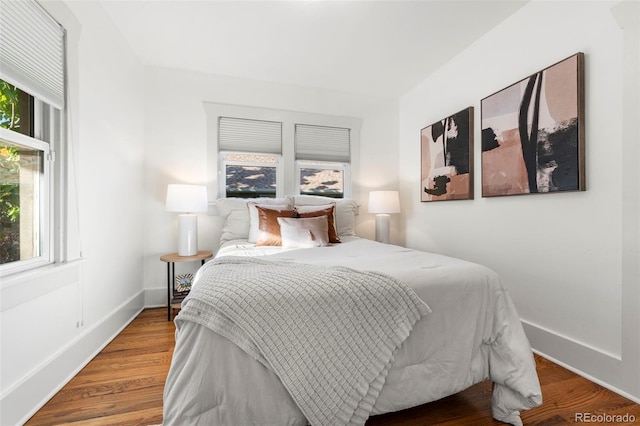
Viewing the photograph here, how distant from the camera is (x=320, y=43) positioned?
8.38 ft

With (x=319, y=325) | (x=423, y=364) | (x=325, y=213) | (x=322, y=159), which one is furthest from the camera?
(x=322, y=159)

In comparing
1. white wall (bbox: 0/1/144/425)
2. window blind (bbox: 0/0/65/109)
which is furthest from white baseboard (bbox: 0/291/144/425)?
window blind (bbox: 0/0/65/109)

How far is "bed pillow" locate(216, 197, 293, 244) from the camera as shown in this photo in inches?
110

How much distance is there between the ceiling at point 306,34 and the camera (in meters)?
2.12

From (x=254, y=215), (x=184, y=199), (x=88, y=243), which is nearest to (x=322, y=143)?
(x=254, y=215)

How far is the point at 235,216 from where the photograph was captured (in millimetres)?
2840

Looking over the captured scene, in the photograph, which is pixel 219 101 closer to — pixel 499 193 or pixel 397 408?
pixel 499 193

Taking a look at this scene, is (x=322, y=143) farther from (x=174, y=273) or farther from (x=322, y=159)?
(x=174, y=273)

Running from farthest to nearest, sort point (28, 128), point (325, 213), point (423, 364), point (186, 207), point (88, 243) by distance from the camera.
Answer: point (325, 213) → point (186, 207) → point (88, 243) → point (28, 128) → point (423, 364)

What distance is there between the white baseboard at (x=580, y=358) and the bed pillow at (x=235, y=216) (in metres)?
2.35

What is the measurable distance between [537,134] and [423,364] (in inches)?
70.3

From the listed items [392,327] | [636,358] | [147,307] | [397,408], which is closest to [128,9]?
[147,307]

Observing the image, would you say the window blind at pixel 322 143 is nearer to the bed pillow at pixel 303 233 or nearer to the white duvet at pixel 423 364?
→ the bed pillow at pixel 303 233

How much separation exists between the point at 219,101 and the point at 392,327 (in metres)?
3.01
